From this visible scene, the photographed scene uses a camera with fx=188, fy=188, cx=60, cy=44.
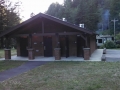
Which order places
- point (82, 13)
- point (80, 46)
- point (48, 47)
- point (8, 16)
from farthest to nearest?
point (82, 13), point (8, 16), point (48, 47), point (80, 46)

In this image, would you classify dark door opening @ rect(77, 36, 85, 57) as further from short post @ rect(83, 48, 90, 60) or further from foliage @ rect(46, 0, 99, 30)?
foliage @ rect(46, 0, 99, 30)

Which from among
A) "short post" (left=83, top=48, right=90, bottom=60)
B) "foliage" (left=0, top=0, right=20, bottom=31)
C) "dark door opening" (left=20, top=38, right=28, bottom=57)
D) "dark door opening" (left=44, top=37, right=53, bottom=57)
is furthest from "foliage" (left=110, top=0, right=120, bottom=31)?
"short post" (left=83, top=48, right=90, bottom=60)

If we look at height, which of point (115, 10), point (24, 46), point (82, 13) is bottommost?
point (24, 46)

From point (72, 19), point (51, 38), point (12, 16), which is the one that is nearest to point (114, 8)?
point (72, 19)

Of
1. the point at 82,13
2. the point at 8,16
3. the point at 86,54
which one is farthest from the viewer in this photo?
the point at 82,13

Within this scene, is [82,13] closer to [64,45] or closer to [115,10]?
[115,10]

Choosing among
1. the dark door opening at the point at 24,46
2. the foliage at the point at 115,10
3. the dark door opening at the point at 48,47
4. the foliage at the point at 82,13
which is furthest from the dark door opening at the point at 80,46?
the foliage at the point at 115,10

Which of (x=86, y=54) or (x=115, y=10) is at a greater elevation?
(x=115, y=10)

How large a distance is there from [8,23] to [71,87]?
26.8m

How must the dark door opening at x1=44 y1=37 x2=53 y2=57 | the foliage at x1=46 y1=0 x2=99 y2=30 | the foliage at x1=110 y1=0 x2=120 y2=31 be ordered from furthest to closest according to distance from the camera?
the foliage at x1=46 y1=0 x2=99 y2=30, the foliage at x1=110 y1=0 x2=120 y2=31, the dark door opening at x1=44 y1=37 x2=53 y2=57

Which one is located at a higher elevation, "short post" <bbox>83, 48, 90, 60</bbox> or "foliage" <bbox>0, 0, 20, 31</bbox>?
"foliage" <bbox>0, 0, 20, 31</bbox>

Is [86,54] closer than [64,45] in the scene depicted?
Yes

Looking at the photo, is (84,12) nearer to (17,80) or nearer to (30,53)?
(30,53)

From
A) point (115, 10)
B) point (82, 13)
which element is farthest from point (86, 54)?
point (115, 10)
